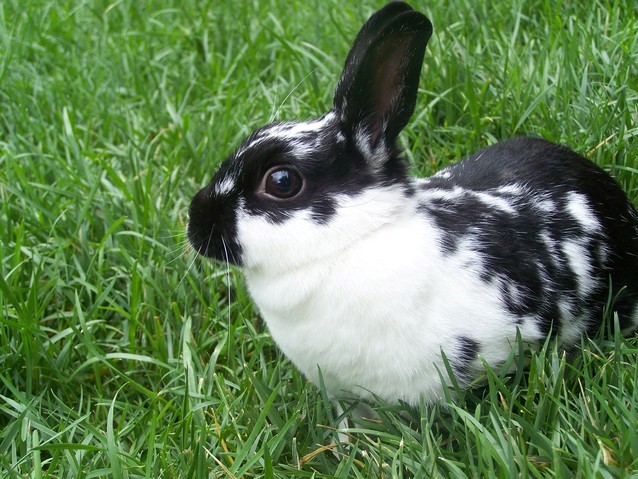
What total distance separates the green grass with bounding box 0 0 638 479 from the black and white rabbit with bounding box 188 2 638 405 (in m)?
0.14

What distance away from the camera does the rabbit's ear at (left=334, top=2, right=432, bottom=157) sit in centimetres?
230

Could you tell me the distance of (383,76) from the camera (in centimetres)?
237

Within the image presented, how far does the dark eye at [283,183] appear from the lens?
2352 mm

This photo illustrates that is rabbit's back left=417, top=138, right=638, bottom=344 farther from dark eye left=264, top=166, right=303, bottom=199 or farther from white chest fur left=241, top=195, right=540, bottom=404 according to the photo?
dark eye left=264, top=166, right=303, bottom=199

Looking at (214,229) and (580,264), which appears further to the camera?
(580,264)

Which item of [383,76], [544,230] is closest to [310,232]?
[383,76]

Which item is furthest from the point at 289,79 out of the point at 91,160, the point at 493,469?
the point at 493,469

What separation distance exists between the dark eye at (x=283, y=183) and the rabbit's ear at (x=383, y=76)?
0.66 ft

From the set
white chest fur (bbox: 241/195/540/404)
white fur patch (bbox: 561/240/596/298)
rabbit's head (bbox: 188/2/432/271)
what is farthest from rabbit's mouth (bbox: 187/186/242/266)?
white fur patch (bbox: 561/240/596/298)

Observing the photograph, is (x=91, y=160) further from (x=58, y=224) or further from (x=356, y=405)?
(x=356, y=405)

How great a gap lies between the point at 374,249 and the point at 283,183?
0.31 meters

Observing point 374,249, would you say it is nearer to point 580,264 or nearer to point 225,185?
point 225,185

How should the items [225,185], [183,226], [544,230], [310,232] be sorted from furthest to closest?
[183,226]
[544,230]
[225,185]
[310,232]

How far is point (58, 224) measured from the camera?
3.41m
